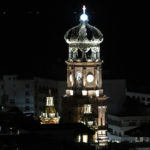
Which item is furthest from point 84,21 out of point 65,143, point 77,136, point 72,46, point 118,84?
point 118,84

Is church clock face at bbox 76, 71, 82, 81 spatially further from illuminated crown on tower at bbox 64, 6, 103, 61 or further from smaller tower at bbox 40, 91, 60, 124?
smaller tower at bbox 40, 91, 60, 124

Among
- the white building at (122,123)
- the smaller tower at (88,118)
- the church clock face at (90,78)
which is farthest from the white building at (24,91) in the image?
the smaller tower at (88,118)

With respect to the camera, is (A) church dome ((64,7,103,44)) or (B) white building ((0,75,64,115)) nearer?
(A) church dome ((64,7,103,44))

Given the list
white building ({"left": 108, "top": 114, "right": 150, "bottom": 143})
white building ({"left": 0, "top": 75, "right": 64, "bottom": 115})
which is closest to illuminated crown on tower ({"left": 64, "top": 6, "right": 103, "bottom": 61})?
white building ({"left": 108, "top": 114, "right": 150, "bottom": 143})

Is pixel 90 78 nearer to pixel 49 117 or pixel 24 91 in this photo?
pixel 49 117

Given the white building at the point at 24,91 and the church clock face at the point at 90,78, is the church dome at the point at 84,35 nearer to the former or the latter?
the church clock face at the point at 90,78

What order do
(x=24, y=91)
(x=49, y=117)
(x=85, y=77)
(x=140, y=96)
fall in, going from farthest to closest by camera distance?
(x=24, y=91) → (x=140, y=96) → (x=49, y=117) → (x=85, y=77)

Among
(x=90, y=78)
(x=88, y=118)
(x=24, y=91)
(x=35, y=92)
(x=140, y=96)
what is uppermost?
(x=24, y=91)

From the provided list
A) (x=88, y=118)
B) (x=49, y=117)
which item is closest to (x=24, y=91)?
(x=49, y=117)

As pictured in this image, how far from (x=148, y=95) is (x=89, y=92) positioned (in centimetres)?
2253

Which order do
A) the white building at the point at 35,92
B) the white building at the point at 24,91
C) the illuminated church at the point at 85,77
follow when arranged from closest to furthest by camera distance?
the illuminated church at the point at 85,77 < the white building at the point at 35,92 < the white building at the point at 24,91

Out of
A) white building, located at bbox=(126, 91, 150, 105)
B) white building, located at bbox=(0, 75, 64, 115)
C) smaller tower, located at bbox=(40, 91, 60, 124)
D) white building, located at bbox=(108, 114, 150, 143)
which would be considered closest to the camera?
smaller tower, located at bbox=(40, 91, 60, 124)

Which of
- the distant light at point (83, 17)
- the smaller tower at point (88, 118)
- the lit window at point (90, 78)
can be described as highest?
the distant light at point (83, 17)

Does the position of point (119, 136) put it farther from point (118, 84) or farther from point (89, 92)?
point (118, 84)
